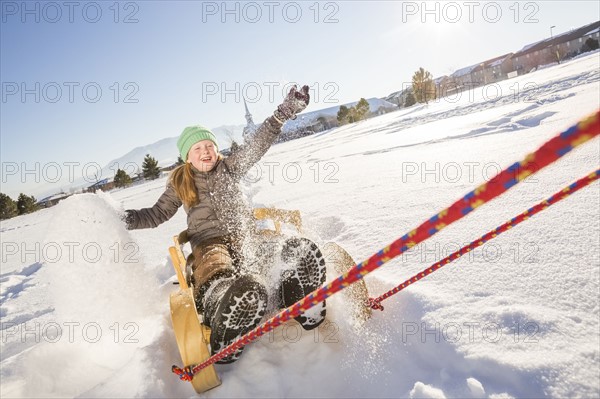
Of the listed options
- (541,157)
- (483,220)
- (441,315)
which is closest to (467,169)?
(483,220)

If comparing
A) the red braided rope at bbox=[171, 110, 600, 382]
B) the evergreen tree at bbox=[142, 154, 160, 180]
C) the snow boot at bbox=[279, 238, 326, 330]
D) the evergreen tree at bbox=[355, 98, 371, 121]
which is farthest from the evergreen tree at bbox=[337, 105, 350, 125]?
the red braided rope at bbox=[171, 110, 600, 382]

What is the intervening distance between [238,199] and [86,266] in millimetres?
1109

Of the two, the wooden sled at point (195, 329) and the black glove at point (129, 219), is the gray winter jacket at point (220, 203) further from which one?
the wooden sled at point (195, 329)

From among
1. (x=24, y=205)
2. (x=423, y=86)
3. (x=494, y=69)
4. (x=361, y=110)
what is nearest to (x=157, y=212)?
(x=24, y=205)

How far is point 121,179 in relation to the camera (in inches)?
1521

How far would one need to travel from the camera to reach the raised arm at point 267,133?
2604 mm

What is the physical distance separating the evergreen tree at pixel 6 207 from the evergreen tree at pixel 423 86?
5119cm

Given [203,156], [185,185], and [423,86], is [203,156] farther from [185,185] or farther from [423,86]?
[423,86]

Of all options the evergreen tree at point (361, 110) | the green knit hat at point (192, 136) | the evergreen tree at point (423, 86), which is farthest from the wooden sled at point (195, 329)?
the evergreen tree at point (361, 110)

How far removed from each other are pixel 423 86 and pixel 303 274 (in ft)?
173

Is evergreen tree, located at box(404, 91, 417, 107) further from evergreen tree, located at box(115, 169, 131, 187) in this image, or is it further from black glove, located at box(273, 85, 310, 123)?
black glove, located at box(273, 85, 310, 123)

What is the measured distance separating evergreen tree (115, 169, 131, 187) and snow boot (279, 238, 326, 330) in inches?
1598

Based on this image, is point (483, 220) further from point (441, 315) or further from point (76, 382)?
point (76, 382)

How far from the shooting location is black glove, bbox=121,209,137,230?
240 centimetres
